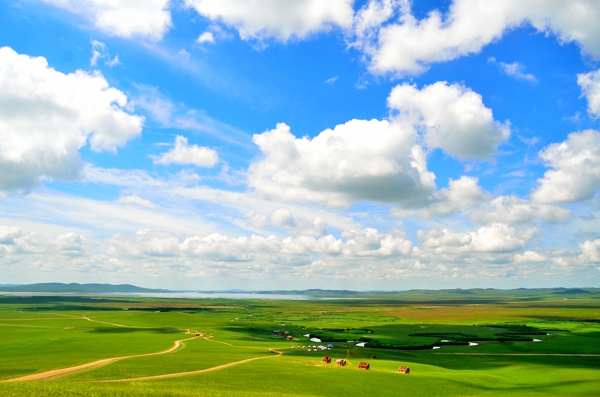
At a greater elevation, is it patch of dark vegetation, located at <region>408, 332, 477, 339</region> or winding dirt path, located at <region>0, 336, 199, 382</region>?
winding dirt path, located at <region>0, 336, 199, 382</region>

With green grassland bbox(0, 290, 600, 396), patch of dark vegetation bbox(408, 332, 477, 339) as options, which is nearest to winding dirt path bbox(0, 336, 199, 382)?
green grassland bbox(0, 290, 600, 396)

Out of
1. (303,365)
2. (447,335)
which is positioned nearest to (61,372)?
(303,365)

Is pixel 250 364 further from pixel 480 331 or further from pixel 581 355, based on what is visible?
pixel 480 331

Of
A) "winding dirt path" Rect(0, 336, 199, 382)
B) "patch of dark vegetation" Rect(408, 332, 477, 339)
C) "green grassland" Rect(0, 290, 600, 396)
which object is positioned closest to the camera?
"green grassland" Rect(0, 290, 600, 396)

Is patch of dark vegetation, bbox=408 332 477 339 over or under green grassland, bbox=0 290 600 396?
under

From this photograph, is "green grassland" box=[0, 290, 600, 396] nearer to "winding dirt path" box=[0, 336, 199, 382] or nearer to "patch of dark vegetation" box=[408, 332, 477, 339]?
"patch of dark vegetation" box=[408, 332, 477, 339]

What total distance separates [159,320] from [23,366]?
115565 mm

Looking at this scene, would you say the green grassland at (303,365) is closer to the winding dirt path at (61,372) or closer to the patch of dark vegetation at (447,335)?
the patch of dark vegetation at (447,335)

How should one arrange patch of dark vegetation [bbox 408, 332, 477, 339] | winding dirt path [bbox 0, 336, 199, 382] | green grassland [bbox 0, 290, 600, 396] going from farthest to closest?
patch of dark vegetation [bbox 408, 332, 477, 339] < winding dirt path [bbox 0, 336, 199, 382] < green grassland [bbox 0, 290, 600, 396]

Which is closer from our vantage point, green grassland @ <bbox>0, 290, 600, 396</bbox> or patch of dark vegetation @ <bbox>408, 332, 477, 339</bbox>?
green grassland @ <bbox>0, 290, 600, 396</bbox>

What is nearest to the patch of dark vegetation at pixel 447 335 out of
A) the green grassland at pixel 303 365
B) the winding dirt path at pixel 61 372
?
the green grassland at pixel 303 365

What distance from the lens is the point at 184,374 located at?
192 feet

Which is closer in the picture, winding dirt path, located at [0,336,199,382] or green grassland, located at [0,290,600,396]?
green grassland, located at [0,290,600,396]

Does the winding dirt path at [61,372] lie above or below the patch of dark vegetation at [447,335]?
above
